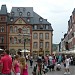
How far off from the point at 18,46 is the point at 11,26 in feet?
19.9

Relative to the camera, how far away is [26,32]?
356 feet

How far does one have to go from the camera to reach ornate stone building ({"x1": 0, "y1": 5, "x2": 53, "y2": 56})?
106 meters

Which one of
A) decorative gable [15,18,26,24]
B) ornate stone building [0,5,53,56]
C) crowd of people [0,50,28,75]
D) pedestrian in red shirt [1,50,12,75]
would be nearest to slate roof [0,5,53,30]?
ornate stone building [0,5,53,56]

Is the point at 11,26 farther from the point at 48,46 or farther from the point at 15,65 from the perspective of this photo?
the point at 15,65

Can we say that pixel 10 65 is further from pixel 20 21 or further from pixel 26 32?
pixel 26 32

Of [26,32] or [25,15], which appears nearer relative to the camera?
[25,15]

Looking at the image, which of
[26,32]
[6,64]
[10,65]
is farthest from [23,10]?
[6,64]

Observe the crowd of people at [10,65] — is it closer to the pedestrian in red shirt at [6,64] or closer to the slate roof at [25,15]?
the pedestrian in red shirt at [6,64]

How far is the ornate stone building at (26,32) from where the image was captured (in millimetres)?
106188

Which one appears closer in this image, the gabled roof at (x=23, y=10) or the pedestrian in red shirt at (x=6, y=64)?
the pedestrian in red shirt at (x=6, y=64)

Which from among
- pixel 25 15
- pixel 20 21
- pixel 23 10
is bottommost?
pixel 20 21

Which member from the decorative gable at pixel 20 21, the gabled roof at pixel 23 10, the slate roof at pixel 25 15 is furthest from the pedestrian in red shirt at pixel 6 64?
the gabled roof at pixel 23 10

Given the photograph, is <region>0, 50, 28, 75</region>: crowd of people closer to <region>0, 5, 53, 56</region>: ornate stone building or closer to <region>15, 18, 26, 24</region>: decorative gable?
<region>0, 5, 53, 56</region>: ornate stone building

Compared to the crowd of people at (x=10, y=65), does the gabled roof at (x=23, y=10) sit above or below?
above
